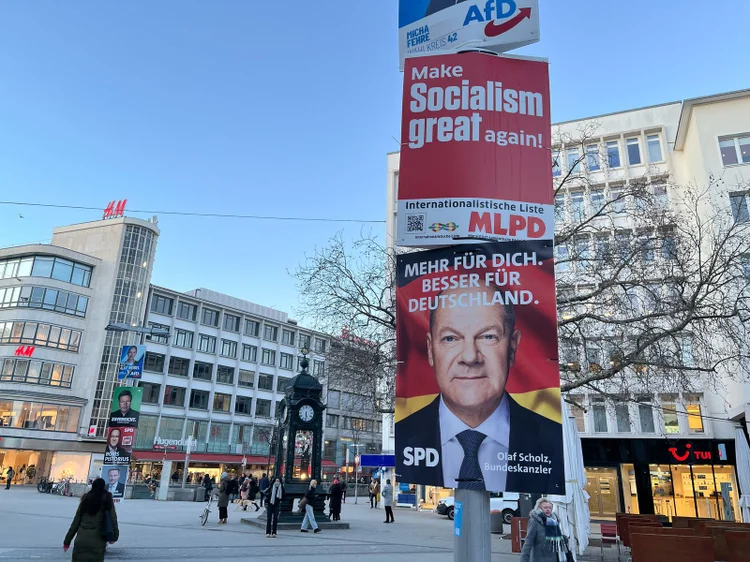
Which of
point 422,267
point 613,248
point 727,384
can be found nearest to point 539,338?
point 422,267

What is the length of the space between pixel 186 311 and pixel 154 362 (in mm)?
7547

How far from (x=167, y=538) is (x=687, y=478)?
2693 centimetres

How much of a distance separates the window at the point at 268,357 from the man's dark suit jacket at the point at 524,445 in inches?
2715

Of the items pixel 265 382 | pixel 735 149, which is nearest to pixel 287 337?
pixel 265 382

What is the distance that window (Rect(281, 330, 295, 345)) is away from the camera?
246 ft

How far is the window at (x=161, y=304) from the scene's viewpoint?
6006 cm

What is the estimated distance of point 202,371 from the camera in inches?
2509

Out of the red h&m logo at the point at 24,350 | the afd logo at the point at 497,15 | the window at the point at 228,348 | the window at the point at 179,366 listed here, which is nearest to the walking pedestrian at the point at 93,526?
the afd logo at the point at 497,15

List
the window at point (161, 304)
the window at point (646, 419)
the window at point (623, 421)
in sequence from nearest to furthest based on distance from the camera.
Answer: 1. the window at point (646, 419)
2. the window at point (623, 421)
3. the window at point (161, 304)

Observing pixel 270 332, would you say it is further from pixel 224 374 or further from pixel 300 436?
pixel 300 436

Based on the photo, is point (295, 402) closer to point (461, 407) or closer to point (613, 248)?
point (613, 248)

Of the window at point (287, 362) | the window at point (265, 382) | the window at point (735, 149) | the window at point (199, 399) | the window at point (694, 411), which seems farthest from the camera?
the window at point (287, 362)

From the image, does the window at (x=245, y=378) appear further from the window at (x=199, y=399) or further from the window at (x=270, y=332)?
the window at (x=270, y=332)

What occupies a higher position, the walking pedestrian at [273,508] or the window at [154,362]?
the window at [154,362]
